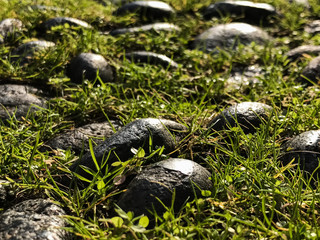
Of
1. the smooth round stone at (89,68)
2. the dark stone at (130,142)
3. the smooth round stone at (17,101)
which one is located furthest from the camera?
the smooth round stone at (89,68)

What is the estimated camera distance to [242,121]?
2543 mm

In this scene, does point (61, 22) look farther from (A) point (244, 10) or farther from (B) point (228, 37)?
(A) point (244, 10)

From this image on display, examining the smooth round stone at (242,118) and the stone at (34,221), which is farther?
the smooth round stone at (242,118)

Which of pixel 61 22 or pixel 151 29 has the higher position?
pixel 61 22

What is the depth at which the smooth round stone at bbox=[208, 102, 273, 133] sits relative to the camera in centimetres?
253

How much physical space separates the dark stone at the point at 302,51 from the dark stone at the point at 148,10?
160 centimetres

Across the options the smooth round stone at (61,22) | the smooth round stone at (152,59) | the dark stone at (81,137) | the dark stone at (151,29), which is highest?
the smooth round stone at (61,22)

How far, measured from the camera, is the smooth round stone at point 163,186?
6.20 feet

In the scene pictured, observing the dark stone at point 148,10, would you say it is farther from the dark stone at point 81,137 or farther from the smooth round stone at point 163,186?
the smooth round stone at point 163,186

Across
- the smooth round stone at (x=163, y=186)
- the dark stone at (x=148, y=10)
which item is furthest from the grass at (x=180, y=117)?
the dark stone at (x=148, y=10)

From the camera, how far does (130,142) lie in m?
2.20

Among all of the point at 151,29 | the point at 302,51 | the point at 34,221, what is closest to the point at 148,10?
Result: the point at 151,29

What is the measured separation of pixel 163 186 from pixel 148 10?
335 centimetres

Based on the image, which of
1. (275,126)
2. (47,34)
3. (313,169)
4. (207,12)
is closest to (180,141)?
(275,126)
